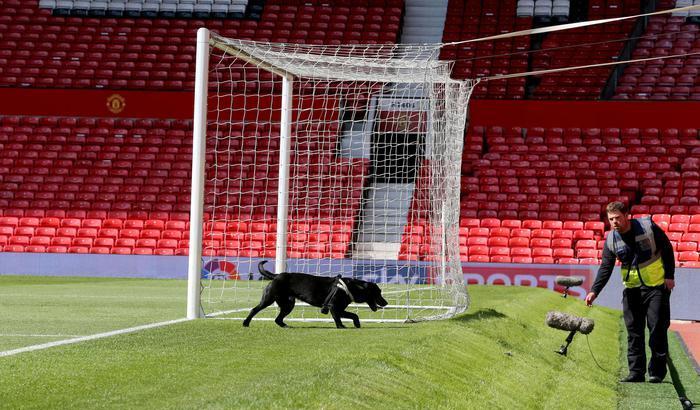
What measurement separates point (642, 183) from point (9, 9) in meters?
20.9

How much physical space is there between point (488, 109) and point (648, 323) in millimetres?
20940

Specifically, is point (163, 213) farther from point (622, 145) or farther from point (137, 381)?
point (137, 381)

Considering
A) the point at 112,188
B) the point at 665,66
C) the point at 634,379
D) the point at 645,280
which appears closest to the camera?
the point at 645,280

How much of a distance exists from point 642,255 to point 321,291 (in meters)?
3.02

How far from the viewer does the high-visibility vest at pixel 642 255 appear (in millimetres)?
11188

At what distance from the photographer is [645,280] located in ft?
37.1

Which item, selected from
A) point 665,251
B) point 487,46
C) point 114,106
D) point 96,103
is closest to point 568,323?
point 665,251

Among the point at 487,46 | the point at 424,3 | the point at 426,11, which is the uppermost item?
the point at 424,3

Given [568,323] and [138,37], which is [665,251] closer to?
[568,323]

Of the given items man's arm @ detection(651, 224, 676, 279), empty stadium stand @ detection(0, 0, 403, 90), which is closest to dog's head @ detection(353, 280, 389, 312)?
man's arm @ detection(651, 224, 676, 279)

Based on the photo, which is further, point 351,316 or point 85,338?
point 351,316

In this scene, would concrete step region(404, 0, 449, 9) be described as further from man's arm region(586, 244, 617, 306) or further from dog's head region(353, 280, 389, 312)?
man's arm region(586, 244, 617, 306)

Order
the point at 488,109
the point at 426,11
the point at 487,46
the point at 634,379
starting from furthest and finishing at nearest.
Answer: the point at 426,11, the point at 487,46, the point at 488,109, the point at 634,379

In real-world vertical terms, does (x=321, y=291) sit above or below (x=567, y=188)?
below
